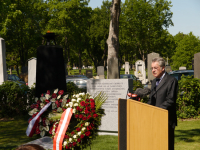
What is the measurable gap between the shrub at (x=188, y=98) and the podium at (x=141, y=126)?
8.85 meters

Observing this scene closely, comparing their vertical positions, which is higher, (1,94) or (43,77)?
(43,77)

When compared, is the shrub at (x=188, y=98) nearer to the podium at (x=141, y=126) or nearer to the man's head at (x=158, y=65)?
the man's head at (x=158, y=65)

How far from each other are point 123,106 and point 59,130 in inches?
79.3

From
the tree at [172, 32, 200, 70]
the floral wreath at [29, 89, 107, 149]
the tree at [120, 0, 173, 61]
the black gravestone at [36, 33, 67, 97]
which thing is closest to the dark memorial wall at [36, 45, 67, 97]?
the black gravestone at [36, 33, 67, 97]

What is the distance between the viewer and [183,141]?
7711 mm

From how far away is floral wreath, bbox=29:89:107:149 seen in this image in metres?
4.55

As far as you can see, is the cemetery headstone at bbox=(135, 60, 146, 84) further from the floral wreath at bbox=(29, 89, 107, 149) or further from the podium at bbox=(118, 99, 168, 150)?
the podium at bbox=(118, 99, 168, 150)

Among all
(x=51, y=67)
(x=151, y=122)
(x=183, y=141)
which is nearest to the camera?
(x=151, y=122)

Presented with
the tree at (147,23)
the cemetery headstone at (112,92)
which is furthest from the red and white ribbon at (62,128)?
the tree at (147,23)

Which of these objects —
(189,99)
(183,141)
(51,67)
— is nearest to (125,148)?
(51,67)

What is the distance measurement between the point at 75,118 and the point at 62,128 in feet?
1.06

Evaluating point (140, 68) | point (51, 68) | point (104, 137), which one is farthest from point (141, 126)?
point (140, 68)

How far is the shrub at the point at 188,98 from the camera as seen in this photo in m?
11.2

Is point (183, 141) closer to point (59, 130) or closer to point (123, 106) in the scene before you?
point (59, 130)
